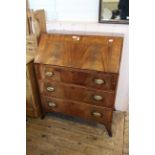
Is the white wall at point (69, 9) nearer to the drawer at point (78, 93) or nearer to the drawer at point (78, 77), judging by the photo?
the drawer at point (78, 77)

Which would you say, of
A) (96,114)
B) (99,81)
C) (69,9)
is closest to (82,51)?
(99,81)

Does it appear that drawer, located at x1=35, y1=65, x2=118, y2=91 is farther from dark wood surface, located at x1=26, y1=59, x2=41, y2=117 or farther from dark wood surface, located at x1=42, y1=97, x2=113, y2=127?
dark wood surface, located at x1=42, y1=97, x2=113, y2=127

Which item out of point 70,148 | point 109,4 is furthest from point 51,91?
point 109,4

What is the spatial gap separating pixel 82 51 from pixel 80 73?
0.21 metres

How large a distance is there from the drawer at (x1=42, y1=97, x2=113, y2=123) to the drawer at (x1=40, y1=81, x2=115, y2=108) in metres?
0.05

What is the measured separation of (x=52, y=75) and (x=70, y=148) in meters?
0.76

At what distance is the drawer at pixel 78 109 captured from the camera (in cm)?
179

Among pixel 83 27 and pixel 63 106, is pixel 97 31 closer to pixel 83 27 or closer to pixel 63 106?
pixel 83 27

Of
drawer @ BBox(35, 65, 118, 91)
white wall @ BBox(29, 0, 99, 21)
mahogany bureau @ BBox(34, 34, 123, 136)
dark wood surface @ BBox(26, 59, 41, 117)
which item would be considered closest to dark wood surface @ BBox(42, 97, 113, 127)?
mahogany bureau @ BBox(34, 34, 123, 136)

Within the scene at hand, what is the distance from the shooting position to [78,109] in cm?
189

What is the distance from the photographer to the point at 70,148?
5.80ft

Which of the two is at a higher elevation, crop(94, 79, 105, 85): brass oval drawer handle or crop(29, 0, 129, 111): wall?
crop(29, 0, 129, 111): wall

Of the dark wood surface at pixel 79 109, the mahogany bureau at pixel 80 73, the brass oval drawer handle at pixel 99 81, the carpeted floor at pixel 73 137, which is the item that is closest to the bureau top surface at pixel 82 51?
the mahogany bureau at pixel 80 73

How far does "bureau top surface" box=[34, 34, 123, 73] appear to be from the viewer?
1.61 metres
